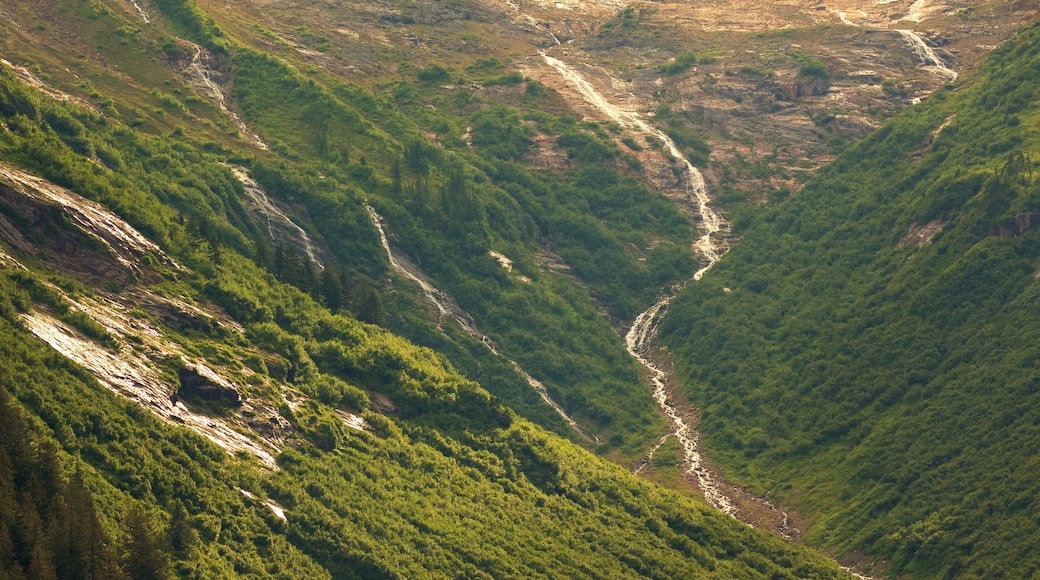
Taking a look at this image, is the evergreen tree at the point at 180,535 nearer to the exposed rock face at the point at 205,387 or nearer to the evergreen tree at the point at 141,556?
the evergreen tree at the point at 141,556

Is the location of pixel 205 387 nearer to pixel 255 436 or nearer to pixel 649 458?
pixel 255 436

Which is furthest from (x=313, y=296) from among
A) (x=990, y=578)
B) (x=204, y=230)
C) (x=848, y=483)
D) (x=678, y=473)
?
(x=990, y=578)

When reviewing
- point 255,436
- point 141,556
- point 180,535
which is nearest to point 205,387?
point 255,436

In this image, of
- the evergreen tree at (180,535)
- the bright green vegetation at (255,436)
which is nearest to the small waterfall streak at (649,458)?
the bright green vegetation at (255,436)

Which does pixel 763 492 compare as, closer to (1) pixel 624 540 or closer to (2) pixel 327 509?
(1) pixel 624 540

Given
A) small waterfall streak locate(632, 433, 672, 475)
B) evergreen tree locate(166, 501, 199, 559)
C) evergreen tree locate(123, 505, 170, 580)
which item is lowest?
small waterfall streak locate(632, 433, 672, 475)

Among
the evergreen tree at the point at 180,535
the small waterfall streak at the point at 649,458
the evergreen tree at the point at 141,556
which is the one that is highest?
the evergreen tree at the point at 141,556

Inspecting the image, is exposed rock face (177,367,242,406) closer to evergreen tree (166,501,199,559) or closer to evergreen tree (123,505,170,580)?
evergreen tree (166,501,199,559)

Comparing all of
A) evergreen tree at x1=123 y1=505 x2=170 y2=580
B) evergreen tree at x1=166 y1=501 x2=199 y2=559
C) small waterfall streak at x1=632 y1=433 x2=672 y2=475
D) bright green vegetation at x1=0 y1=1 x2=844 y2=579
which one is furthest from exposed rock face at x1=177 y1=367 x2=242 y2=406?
small waterfall streak at x1=632 y1=433 x2=672 y2=475
